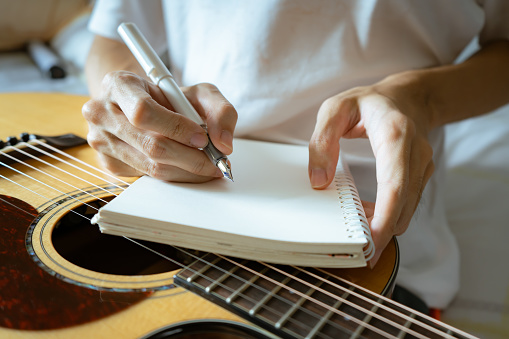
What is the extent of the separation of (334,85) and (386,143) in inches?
9.4

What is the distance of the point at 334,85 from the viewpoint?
673 millimetres

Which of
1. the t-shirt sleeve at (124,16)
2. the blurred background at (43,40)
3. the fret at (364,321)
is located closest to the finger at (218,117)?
the fret at (364,321)

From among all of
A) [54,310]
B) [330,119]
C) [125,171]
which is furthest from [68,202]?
[330,119]

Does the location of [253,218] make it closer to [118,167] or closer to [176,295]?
[176,295]

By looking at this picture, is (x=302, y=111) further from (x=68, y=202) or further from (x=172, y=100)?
(x=68, y=202)

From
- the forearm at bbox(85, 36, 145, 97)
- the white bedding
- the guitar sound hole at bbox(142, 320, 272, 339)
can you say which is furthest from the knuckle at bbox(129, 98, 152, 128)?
the white bedding

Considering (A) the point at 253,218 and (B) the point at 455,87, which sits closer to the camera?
(A) the point at 253,218

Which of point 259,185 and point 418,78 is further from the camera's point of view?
point 418,78

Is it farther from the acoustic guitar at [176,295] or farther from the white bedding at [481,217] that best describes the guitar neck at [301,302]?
the white bedding at [481,217]

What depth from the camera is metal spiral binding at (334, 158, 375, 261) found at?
38 cm

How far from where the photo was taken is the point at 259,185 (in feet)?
1.61

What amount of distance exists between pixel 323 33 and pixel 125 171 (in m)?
0.35

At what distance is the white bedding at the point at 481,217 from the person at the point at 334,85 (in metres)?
0.05

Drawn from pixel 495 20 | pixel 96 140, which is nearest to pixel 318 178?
pixel 96 140
